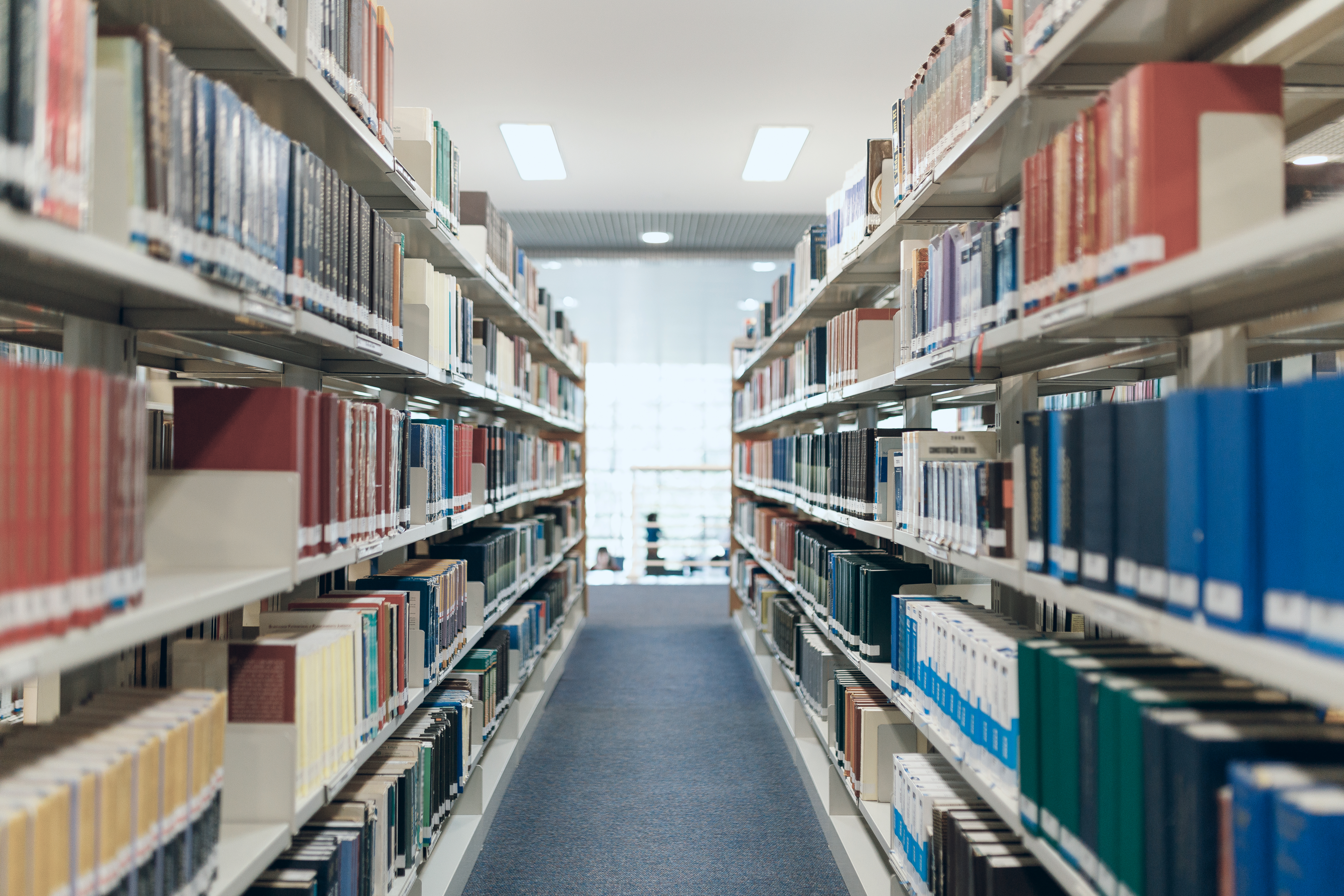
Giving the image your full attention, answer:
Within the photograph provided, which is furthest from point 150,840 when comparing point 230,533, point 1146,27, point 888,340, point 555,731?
point 555,731

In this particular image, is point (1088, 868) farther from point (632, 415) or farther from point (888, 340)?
point (632, 415)

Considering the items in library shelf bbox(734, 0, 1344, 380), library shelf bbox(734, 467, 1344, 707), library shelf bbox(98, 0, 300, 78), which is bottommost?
library shelf bbox(734, 467, 1344, 707)

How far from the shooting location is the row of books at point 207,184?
92cm

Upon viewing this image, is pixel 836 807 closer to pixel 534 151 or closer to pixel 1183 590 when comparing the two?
pixel 1183 590

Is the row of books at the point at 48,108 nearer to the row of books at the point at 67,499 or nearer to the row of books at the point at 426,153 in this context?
the row of books at the point at 67,499

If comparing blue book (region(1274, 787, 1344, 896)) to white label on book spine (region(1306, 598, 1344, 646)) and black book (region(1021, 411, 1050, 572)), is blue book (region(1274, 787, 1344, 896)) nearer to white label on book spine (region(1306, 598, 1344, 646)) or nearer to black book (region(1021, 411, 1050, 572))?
white label on book spine (region(1306, 598, 1344, 646))

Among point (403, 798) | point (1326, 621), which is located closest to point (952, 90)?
point (1326, 621)

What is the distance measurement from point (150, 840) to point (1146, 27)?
1.73m

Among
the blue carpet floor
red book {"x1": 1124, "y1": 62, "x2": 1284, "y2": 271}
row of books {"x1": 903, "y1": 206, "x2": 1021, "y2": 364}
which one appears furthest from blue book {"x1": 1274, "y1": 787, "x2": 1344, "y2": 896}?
the blue carpet floor

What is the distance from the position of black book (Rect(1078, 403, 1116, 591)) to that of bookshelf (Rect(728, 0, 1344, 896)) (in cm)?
3

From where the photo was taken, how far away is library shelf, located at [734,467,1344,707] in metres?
0.68

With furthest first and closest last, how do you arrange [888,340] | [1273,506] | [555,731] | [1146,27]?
[555,731] → [888,340] → [1146,27] → [1273,506]

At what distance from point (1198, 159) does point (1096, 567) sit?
550 mm

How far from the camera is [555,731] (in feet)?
12.5
